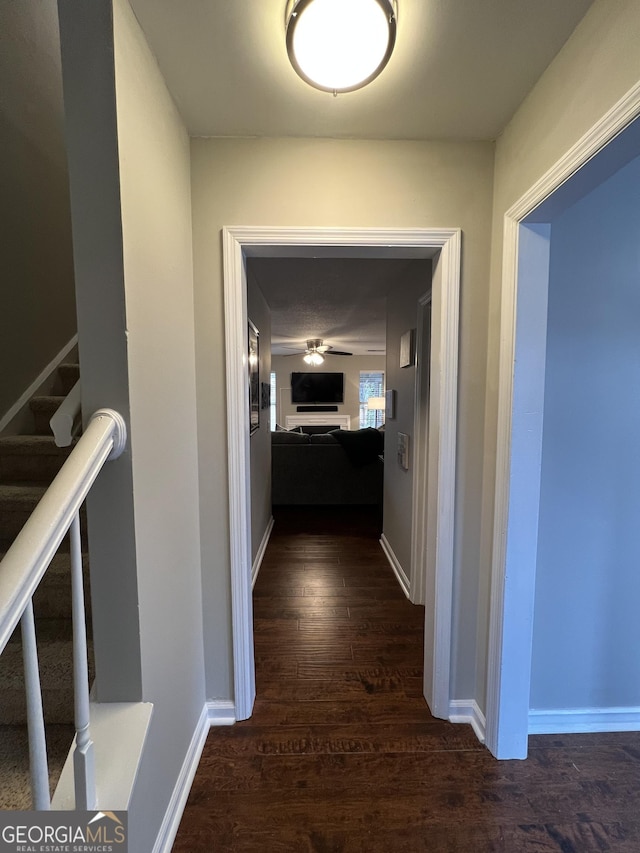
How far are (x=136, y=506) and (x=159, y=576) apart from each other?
0.95 feet

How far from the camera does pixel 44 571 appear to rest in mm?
627

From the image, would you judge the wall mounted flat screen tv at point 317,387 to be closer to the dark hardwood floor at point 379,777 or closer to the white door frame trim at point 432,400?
the dark hardwood floor at point 379,777

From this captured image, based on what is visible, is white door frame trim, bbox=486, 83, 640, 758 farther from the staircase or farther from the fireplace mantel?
the fireplace mantel

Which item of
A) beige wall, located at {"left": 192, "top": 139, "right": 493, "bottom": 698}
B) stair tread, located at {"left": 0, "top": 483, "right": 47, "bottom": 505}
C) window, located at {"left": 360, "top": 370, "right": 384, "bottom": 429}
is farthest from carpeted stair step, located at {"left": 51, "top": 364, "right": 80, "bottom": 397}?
window, located at {"left": 360, "top": 370, "right": 384, "bottom": 429}

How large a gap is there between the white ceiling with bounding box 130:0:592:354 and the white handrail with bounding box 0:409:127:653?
1.09 m

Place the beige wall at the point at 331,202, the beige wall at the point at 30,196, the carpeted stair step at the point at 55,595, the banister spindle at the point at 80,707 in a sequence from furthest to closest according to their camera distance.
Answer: the beige wall at the point at 30,196 → the beige wall at the point at 331,202 → the carpeted stair step at the point at 55,595 → the banister spindle at the point at 80,707

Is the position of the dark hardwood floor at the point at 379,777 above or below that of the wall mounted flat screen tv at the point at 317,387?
below

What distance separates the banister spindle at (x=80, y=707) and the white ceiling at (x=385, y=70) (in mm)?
1322

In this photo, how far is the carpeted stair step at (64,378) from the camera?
6.75 feet

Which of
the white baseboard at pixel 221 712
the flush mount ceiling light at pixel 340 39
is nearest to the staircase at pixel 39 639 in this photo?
the white baseboard at pixel 221 712

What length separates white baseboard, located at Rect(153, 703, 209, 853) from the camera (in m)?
1.11

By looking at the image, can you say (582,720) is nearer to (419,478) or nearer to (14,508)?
(419,478)

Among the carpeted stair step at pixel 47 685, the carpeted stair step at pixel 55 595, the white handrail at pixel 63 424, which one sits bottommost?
the carpeted stair step at pixel 47 685

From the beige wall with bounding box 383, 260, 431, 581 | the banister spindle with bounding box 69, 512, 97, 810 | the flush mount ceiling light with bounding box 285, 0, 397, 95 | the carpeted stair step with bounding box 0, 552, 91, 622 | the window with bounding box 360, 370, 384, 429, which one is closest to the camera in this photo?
the banister spindle with bounding box 69, 512, 97, 810
